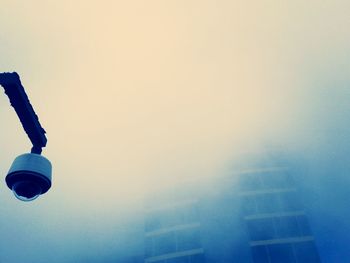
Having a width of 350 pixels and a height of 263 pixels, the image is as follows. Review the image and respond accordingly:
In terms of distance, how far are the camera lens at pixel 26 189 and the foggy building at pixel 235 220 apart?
562 inches

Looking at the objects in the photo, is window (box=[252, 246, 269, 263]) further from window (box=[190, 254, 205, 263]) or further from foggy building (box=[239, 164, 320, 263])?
window (box=[190, 254, 205, 263])

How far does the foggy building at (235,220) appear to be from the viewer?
14648 mm

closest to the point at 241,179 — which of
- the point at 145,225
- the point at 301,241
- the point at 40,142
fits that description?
the point at 301,241

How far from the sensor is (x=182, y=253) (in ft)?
51.5

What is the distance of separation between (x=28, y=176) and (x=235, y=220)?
14.7 metres

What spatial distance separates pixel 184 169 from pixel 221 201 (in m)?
3.13

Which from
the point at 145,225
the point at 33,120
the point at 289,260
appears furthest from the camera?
the point at 145,225

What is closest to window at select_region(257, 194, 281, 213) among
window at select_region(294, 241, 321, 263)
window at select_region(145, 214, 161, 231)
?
window at select_region(294, 241, 321, 263)

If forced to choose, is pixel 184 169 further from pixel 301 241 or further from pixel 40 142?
pixel 40 142

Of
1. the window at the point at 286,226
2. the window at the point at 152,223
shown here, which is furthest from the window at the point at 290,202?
the window at the point at 152,223

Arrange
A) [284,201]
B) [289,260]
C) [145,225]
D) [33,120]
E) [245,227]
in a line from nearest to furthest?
[33,120] < [289,260] < [245,227] < [284,201] < [145,225]

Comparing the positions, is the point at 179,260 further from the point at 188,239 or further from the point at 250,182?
the point at 250,182

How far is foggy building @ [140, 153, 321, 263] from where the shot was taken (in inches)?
577

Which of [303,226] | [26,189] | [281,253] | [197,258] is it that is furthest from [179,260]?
[26,189]
